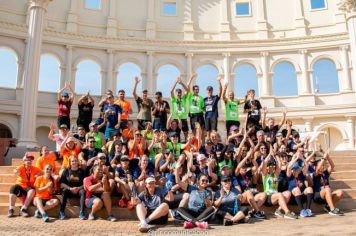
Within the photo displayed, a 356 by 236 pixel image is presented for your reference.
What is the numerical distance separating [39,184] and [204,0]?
84.1 ft

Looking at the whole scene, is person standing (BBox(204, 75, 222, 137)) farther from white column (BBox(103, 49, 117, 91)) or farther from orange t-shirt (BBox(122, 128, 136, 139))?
white column (BBox(103, 49, 117, 91))

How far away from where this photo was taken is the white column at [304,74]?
28.0m

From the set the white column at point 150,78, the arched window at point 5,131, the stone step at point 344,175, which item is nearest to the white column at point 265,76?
the white column at point 150,78

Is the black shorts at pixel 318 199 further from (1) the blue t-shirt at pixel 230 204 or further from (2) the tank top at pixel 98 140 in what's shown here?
(2) the tank top at pixel 98 140

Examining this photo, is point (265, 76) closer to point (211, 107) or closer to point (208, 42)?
point (208, 42)

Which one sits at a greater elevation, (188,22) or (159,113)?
(188,22)

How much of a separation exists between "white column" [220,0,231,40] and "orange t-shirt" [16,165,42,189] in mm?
23466

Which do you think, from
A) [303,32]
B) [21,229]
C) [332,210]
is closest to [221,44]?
[303,32]

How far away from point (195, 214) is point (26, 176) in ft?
13.9

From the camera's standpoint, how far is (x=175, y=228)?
7293 mm

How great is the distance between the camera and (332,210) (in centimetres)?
853


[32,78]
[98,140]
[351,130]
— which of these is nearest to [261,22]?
[351,130]

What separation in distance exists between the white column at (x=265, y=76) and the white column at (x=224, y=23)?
11.2 ft

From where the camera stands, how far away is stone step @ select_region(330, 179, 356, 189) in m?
10.5
